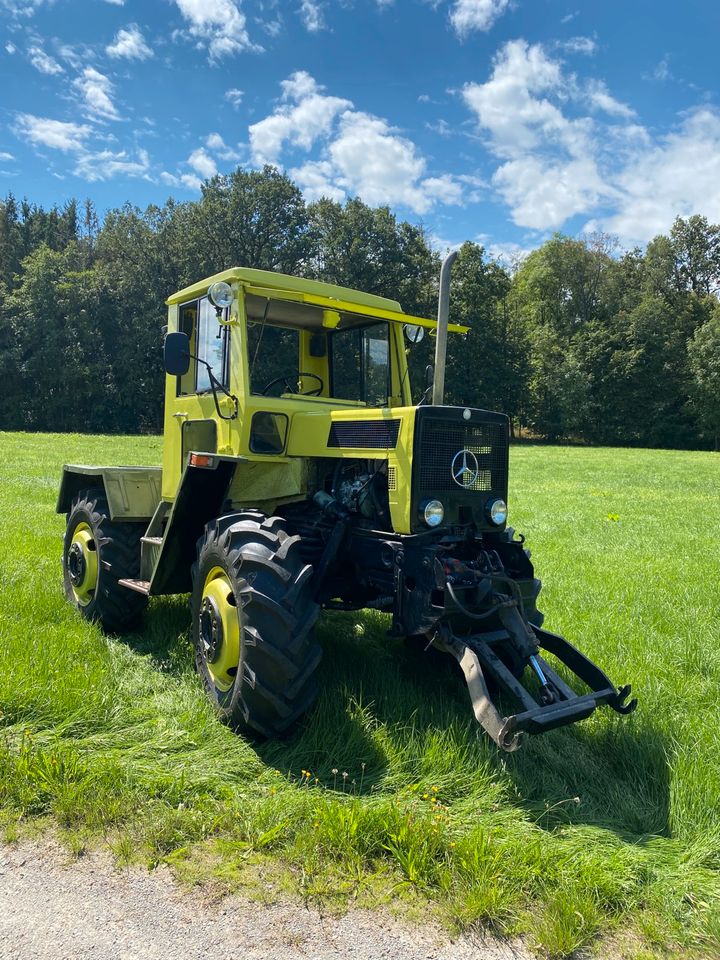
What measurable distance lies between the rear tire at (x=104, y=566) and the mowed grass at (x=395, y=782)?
17 cm

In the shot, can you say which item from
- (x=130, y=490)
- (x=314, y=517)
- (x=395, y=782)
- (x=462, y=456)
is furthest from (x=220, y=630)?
(x=130, y=490)

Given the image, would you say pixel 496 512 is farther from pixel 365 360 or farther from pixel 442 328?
pixel 365 360

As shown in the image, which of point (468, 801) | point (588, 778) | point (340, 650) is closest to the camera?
point (468, 801)

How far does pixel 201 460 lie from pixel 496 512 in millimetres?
2006

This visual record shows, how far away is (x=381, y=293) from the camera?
4259 cm

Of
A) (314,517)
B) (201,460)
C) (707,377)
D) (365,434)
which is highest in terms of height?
(707,377)

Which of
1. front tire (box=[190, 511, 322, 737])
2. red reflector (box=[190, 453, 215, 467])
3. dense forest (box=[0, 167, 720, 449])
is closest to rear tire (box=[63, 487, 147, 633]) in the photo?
red reflector (box=[190, 453, 215, 467])

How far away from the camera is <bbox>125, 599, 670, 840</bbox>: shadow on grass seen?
347cm

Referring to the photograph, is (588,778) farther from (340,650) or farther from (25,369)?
(25,369)

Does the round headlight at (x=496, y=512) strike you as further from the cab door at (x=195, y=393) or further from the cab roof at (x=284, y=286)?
the cab door at (x=195, y=393)

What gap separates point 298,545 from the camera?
13.0 feet

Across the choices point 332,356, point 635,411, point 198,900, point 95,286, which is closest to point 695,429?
point 635,411

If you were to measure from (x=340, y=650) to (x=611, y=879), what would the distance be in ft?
8.57

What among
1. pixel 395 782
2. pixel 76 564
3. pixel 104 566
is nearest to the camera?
pixel 395 782
